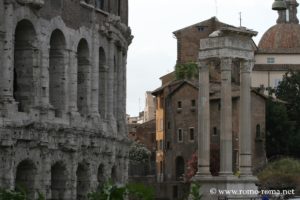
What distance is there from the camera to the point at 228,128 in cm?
4550

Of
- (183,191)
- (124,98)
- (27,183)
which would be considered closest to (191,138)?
(183,191)

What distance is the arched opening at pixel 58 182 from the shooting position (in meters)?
39.2

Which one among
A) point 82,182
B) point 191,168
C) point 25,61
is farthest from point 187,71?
point 25,61

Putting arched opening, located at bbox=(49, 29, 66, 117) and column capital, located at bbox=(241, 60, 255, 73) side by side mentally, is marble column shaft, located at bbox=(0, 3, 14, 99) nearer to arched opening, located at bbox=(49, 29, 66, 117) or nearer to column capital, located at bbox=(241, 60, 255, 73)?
arched opening, located at bbox=(49, 29, 66, 117)

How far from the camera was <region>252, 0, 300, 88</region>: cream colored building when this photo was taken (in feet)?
315

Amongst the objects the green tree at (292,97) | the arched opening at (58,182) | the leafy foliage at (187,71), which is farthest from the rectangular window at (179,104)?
the arched opening at (58,182)

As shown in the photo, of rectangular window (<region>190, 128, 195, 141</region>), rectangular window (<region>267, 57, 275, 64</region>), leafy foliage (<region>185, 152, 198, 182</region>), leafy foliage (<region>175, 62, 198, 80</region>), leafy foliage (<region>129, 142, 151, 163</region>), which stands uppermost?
rectangular window (<region>267, 57, 275, 64</region>)

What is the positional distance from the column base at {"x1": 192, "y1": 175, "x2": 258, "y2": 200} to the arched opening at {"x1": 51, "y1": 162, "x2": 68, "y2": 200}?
6.90m

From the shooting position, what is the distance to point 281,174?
7044 centimetres

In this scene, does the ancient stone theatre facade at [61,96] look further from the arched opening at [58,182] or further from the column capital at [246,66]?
the column capital at [246,66]

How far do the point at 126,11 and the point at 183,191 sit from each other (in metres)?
28.5

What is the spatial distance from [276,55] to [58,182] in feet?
200

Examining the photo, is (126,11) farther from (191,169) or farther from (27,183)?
(191,169)

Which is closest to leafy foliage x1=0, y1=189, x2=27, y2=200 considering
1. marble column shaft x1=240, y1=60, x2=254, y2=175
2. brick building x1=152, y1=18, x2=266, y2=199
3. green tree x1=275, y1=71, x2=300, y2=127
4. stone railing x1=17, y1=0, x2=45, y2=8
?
stone railing x1=17, y1=0, x2=45, y2=8
